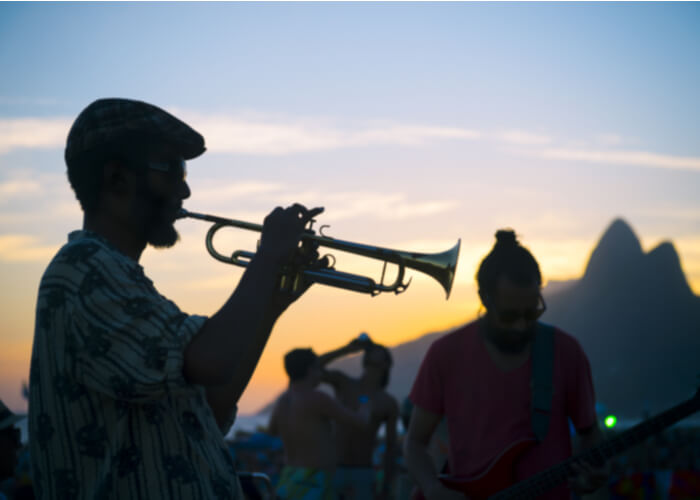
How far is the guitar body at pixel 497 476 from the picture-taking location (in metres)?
3.55

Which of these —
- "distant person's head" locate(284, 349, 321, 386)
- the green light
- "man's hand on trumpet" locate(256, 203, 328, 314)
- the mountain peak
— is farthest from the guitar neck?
the mountain peak

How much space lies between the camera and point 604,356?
85.1 m

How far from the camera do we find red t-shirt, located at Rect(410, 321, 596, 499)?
362 cm

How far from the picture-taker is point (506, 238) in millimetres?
4066

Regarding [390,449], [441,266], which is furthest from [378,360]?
[441,266]

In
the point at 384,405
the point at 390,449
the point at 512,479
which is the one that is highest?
the point at 512,479

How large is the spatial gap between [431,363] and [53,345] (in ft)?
7.42

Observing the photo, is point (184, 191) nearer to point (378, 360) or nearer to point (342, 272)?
point (342, 272)

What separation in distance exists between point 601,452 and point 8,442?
291cm

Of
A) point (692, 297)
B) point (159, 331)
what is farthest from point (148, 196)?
point (692, 297)

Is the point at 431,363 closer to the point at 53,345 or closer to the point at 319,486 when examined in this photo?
the point at 53,345

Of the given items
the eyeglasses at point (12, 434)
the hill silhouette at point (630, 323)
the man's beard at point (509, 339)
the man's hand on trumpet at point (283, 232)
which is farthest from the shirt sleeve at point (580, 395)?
the hill silhouette at point (630, 323)

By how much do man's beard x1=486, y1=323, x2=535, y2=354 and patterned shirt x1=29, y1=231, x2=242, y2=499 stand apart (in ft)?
6.68

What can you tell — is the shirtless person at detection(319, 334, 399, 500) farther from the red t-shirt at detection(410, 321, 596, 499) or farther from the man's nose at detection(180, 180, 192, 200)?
the man's nose at detection(180, 180, 192, 200)
